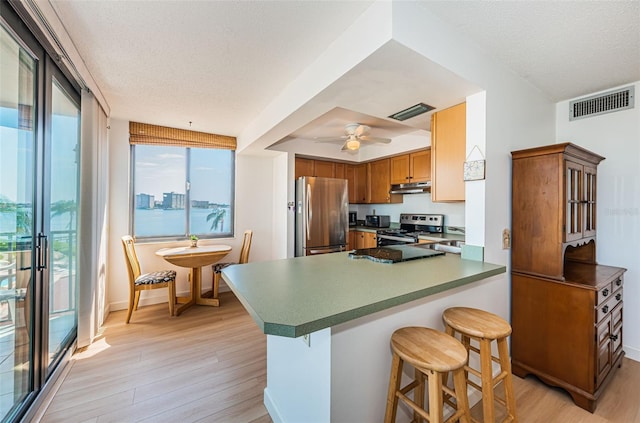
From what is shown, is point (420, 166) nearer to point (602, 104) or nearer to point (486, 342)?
point (602, 104)

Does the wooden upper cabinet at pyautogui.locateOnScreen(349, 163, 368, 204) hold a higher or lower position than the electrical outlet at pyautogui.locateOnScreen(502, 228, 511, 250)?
higher

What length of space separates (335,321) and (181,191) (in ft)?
11.6

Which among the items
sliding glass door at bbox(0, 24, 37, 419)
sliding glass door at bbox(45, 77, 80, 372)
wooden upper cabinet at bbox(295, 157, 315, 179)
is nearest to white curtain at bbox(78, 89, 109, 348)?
sliding glass door at bbox(45, 77, 80, 372)

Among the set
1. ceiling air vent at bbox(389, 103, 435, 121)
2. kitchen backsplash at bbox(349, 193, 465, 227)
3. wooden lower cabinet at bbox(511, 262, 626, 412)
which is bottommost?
wooden lower cabinet at bbox(511, 262, 626, 412)

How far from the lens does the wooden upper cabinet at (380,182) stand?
437cm

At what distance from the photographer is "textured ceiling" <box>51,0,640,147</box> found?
141 centimetres

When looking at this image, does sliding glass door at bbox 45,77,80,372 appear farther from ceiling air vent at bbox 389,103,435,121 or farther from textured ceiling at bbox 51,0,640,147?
ceiling air vent at bbox 389,103,435,121

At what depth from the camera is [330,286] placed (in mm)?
1273

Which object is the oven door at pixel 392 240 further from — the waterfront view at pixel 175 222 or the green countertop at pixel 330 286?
the waterfront view at pixel 175 222

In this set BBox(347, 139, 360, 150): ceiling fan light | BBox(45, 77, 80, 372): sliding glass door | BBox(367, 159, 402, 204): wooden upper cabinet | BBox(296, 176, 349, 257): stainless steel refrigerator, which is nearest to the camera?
BBox(45, 77, 80, 372): sliding glass door

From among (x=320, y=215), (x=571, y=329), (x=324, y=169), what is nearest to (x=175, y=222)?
(x=320, y=215)

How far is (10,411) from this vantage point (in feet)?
4.67

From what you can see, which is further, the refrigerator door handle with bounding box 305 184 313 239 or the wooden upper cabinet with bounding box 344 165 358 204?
the wooden upper cabinet with bounding box 344 165 358 204

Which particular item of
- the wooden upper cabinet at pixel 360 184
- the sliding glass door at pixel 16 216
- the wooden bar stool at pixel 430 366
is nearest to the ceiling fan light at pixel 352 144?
the wooden upper cabinet at pixel 360 184
